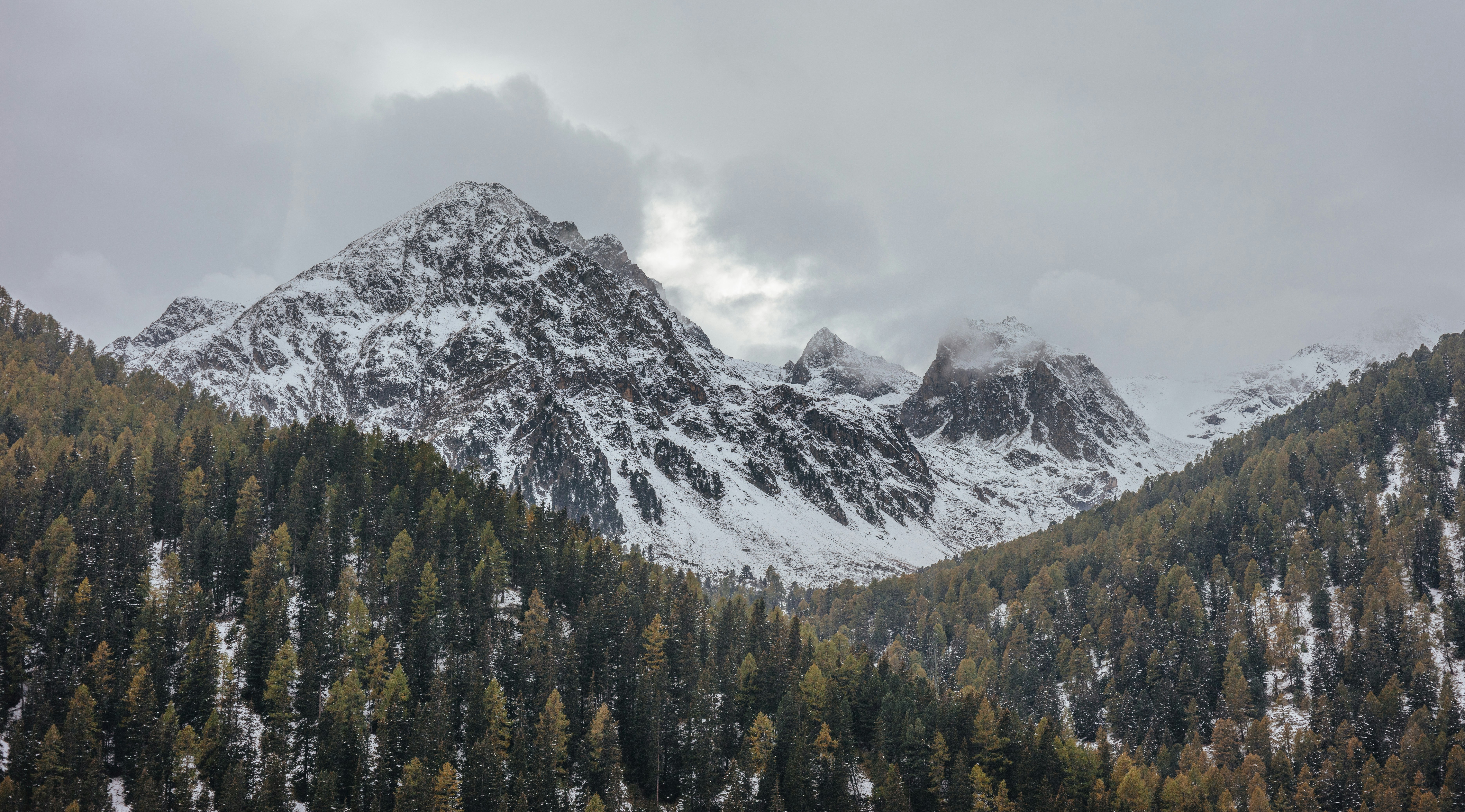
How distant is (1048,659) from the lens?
7101 inches

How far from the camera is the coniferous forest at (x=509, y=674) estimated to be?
3563 inches

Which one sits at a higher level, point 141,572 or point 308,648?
point 141,572

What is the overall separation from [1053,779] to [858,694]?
82.2ft

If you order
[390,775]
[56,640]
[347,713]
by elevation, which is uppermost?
[56,640]

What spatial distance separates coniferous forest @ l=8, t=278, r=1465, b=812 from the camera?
90.5 m

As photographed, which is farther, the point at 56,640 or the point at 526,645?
the point at 526,645

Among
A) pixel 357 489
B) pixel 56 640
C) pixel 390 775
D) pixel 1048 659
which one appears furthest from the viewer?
pixel 1048 659

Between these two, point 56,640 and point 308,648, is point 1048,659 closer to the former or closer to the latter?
point 308,648

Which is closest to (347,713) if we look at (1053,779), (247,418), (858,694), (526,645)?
(526,645)

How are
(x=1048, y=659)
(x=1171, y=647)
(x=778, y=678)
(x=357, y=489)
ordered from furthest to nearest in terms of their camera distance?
(x=1048, y=659), (x=1171, y=647), (x=357, y=489), (x=778, y=678)

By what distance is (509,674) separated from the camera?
109 m

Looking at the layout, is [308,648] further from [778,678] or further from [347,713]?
[778,678]

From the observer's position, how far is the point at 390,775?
9006 cm

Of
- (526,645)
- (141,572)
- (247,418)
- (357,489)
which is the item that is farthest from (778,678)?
(247,418)
